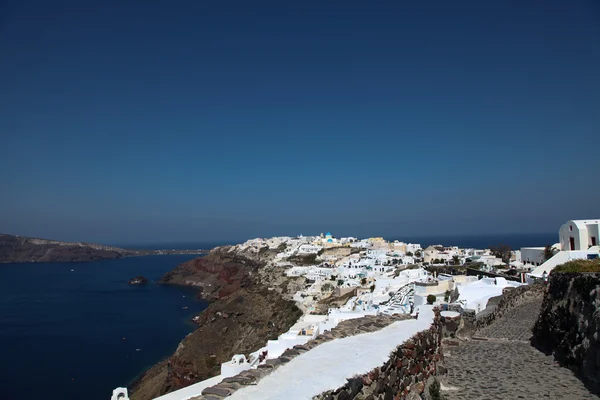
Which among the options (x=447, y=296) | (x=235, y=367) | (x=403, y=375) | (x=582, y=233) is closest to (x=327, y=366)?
(x=403, y=375)

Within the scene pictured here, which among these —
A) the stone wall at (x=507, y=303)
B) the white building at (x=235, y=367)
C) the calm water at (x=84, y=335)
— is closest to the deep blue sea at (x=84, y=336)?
the calm water at (x=84, y=335)

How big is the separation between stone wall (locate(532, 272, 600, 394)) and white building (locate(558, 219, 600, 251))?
20.1 meters

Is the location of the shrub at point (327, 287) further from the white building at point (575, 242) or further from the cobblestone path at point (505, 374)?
the cobblestone path at point (505, 374)

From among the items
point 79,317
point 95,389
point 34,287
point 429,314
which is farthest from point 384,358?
point 34,287

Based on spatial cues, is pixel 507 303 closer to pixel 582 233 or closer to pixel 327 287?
pixel 582 233

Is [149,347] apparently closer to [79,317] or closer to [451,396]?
[79,317]

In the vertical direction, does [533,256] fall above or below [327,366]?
below

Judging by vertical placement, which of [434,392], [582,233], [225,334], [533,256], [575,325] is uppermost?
[582,233]

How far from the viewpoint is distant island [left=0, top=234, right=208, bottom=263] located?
169875mm

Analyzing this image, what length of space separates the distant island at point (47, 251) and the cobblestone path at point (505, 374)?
186 m

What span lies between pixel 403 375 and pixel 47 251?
204570 millimetres

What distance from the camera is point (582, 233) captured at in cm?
2523

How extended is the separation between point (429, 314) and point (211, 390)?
4.65 metres

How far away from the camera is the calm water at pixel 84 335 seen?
28.4 metres
